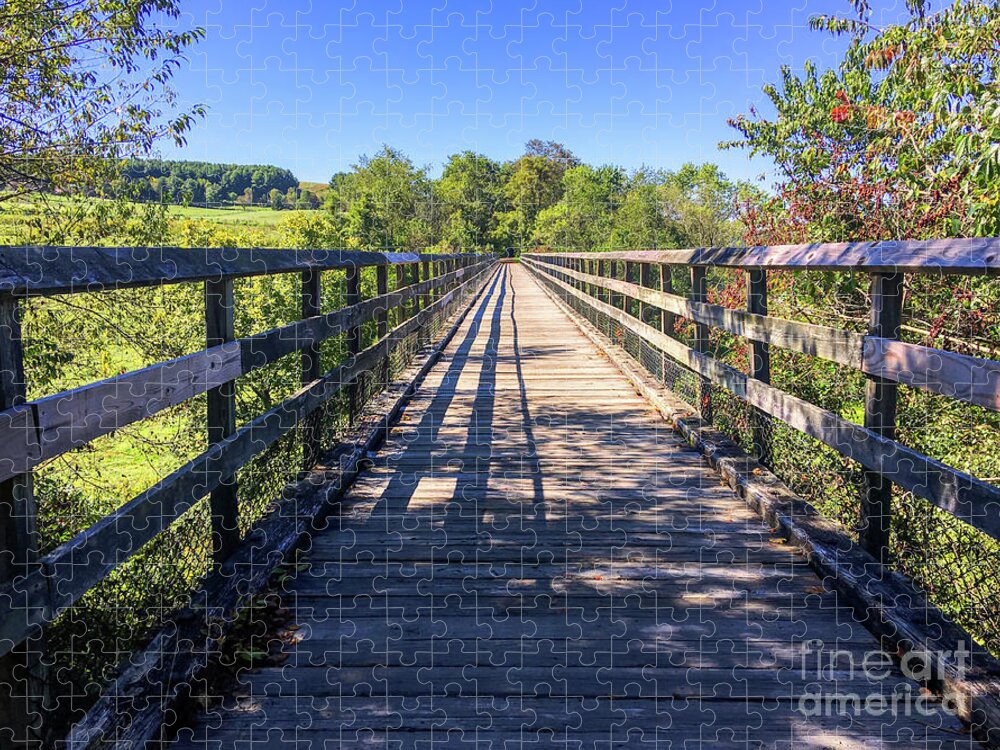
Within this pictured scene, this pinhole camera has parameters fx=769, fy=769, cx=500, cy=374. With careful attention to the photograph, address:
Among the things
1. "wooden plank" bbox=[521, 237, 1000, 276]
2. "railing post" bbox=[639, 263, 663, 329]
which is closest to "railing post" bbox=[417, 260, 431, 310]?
"railing post" bbox=[639, 263, 663, 329]

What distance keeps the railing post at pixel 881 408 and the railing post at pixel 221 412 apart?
226cm

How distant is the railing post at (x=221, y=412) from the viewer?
268 cm

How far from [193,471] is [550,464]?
250 centimetres

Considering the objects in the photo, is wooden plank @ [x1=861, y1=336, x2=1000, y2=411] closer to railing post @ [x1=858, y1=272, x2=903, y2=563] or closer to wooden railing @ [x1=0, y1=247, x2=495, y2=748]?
railing post @ [x1=858, y1=272, x2=903, y2=563]

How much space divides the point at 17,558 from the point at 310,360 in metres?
2.51

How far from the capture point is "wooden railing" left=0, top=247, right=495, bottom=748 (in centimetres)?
148

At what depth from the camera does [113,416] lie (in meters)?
1.85

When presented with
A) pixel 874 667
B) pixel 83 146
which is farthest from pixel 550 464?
Answer: pixel 83 146

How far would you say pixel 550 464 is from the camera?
14.6 feet

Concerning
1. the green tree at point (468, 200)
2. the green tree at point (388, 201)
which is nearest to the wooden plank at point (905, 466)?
the green tree at point (388, 201)

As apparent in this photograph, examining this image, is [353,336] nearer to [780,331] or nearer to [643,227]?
[780,331]

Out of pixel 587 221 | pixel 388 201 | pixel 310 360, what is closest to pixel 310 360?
pixel 310 360

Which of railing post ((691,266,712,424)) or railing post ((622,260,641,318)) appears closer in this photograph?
railing post ((691,266,712,424))

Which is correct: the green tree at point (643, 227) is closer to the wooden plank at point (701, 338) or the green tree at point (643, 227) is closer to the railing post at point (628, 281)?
the railing post at point (628, 281)
